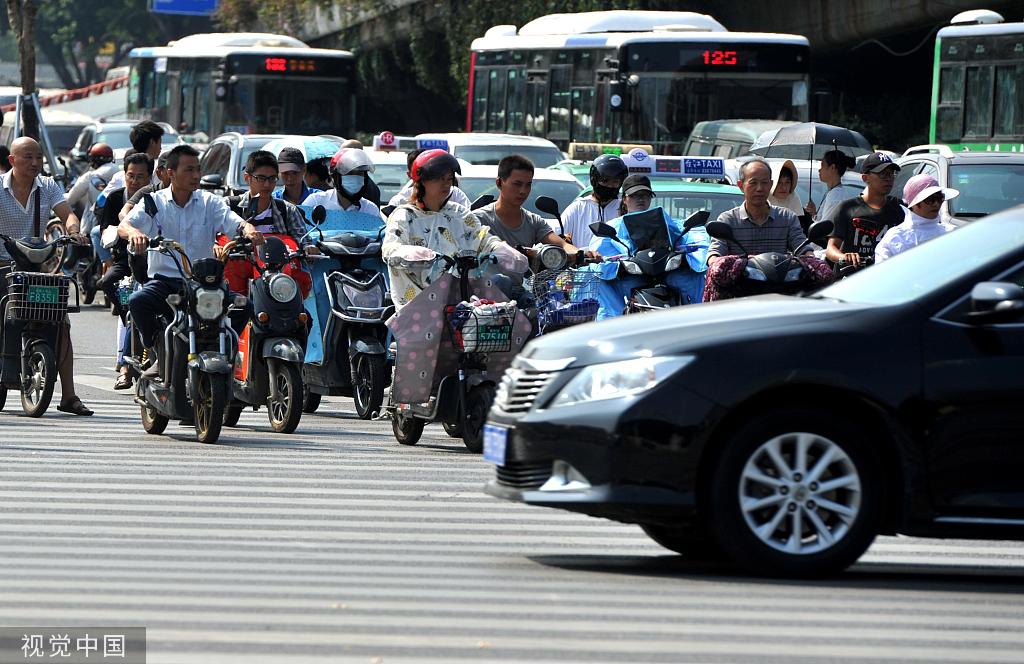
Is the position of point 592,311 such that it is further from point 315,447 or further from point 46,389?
point 46,389

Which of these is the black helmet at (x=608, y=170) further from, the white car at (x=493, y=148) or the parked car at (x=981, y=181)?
the white car at (x=493, y=148)

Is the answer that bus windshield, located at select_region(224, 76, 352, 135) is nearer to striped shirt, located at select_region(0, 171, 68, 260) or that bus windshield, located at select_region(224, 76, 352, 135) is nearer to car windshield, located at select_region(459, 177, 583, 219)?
car windshield, located at select_region(459, 177, 583, 219)

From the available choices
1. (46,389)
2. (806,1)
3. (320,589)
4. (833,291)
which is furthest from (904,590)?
(806,1)

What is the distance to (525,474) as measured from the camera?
26.3ft

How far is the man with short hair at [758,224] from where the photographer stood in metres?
12.4

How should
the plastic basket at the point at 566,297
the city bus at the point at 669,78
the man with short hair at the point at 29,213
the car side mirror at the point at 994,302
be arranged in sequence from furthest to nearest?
the city bus at the point at 669,78 → the man with short hair at the point at 29,213 → the plastic basket at the point at 566,297 → the car side mirror at the point at 994,302

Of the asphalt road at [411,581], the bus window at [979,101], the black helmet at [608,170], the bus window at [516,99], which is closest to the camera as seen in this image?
the asphalt road at [411,581]

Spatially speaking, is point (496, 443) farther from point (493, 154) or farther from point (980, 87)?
point (980, 87)

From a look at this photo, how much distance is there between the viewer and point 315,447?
12078 mm

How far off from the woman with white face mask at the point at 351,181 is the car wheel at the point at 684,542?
5974 millimetres

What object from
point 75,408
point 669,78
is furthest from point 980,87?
point 75,408

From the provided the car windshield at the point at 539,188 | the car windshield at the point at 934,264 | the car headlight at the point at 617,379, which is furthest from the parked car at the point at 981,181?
the car headlight at the point at 617,379

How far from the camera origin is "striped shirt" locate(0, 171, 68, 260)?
13.9 m

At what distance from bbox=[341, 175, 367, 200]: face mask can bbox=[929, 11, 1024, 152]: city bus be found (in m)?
15.2
